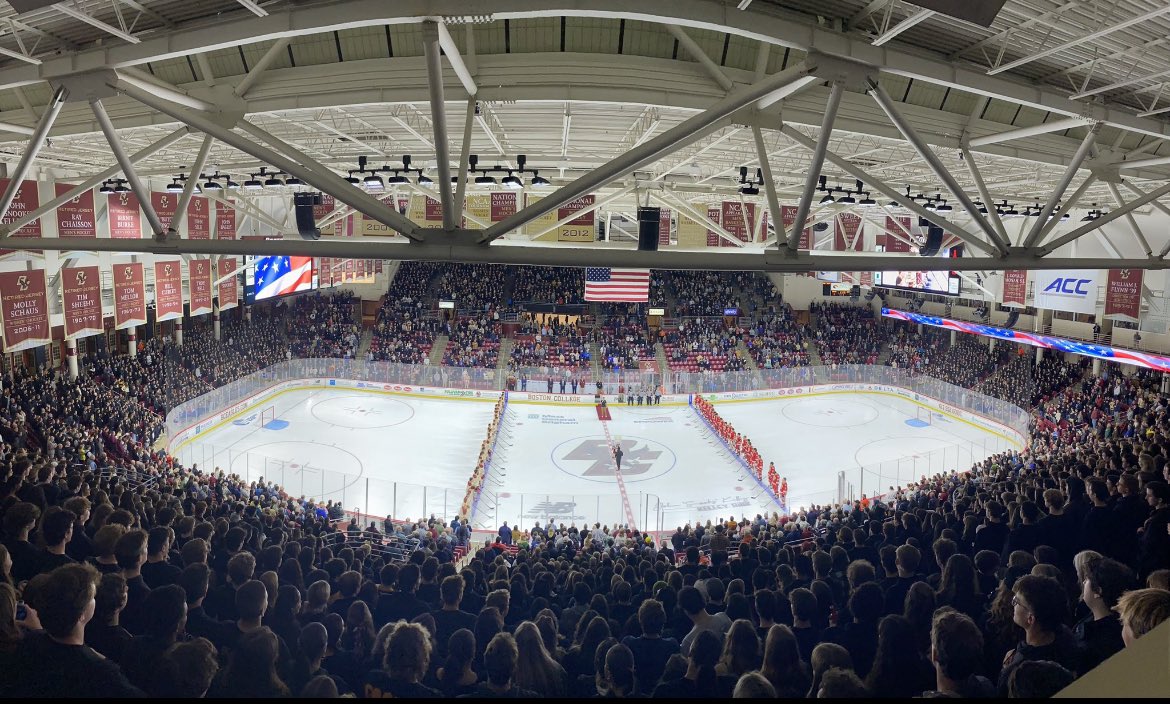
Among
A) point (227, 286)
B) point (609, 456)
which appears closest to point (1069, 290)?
point (609, 456)

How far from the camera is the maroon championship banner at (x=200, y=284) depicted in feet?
80.2

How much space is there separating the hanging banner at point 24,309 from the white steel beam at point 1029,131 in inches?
863

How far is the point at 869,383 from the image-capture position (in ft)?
97.1

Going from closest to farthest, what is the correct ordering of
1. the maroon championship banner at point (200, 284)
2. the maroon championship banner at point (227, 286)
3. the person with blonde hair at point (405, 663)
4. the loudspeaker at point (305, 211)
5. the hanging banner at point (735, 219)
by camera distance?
the person with blonde hair at point (405, 663) → the loudspeaker at point (305, 211) → the hanging banner at point (735, 219) → the maroon championship banner at point (200, 284) → the maroon championship banner at point (227, 286)

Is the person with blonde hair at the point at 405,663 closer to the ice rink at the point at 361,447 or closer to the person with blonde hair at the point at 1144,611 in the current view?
the person with blonde hair at the point at 1144,611

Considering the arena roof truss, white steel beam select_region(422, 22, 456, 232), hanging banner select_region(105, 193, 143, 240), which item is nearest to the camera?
white steel beam select_region(422, 22, 456, 232)

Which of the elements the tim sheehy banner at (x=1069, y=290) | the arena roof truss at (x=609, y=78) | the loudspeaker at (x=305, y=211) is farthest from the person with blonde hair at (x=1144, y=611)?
the tim sheehy banner at (x=1069, y=290)

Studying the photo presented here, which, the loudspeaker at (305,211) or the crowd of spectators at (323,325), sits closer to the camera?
the loudspeaker at (305,211)

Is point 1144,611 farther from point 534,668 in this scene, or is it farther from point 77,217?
point 77,217

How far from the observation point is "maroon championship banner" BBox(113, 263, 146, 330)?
20984 millimetres

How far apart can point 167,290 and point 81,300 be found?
320cm

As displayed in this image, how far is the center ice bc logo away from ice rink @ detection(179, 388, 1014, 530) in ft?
0.22

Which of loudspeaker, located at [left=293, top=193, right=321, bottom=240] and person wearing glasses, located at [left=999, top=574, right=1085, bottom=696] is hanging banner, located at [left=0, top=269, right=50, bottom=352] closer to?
loudspeaker, located at [left=293, top=193, right=321, bottom=240]

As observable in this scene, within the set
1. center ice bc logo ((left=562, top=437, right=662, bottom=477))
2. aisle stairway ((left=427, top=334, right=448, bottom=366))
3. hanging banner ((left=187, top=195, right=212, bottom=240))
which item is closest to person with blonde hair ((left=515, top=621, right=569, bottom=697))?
center ice bc logo ((left=562, top=437, right=662, bottom=477))
